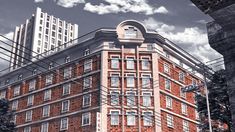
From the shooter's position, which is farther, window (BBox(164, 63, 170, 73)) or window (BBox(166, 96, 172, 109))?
window (BBox(164, 63, 170, 73))

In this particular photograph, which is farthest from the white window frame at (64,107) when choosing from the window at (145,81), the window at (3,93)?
the window at (3,93)

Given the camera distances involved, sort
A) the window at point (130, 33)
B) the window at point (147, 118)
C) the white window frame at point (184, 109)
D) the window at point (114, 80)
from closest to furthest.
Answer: the window at point (147, 118) < the window at point (114, 80) < the window at point (130, 33) < the white window frame at point (184, 109)

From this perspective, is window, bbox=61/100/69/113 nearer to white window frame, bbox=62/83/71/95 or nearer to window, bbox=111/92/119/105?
white window frame, bbox=62/83/71/95

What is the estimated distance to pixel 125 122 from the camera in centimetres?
4134

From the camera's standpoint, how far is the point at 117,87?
43000mm

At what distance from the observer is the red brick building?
42.0 metres

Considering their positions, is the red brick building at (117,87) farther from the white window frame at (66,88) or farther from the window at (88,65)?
the white window frame at (66,88)

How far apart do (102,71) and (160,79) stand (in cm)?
787

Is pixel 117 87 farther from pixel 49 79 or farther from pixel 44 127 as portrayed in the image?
pixel 44 127

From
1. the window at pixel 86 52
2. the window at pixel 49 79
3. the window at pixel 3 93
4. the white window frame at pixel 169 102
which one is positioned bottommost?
the white window frame at pixel 169 102

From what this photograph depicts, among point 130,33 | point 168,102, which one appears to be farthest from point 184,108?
point 130,33

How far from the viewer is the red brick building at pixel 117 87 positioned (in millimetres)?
42031

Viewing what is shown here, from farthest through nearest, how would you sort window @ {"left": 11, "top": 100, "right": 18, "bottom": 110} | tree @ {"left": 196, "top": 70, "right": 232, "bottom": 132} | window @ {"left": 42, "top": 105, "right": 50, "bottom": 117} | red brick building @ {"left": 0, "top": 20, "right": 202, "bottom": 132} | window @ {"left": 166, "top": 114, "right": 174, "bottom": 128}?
window @ {"left": 11, "top": 100, "right": 18, "bottom": 110} < window @ {"left": 42, "top": 105, "right": 50, "bottom": 117} < window @ {"left": 166, "top": 114, "right": 174, "bottom": 128} < red brick building @ {"left": 0, "top": 20, "right": 202, "bottom": 132} < tree @ {"left": 196, "top": 70, "right": 232, "bottom": 132}

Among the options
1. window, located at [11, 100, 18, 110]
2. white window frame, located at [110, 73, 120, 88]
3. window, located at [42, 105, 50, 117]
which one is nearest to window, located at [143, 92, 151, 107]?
white window frame, located at [110, 73, 120, 88]
